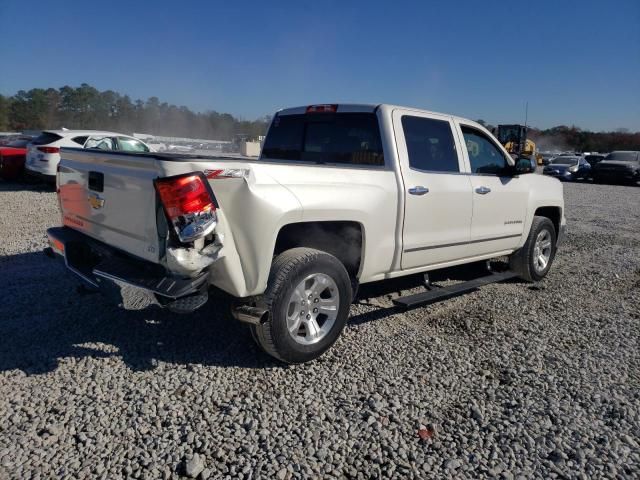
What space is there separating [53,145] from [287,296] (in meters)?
10.9

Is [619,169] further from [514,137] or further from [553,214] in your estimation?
[553,214]

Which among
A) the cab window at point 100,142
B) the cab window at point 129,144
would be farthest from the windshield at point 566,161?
the cab window at point 100,142

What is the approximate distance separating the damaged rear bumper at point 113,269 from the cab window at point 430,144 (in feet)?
7.39

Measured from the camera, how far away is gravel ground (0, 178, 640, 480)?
2.54 meters

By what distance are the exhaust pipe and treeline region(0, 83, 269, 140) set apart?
42390mm

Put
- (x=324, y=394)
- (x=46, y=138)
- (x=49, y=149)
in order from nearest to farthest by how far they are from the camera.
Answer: (x=324, y=394) → (x=49, y=149) → (x=46, y=138)

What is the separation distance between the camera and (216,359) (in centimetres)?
361

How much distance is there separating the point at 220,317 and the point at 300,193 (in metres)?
1.65

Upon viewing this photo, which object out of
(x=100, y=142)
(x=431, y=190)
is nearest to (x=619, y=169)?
(x=100, y=142)

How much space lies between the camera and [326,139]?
4.77 meters

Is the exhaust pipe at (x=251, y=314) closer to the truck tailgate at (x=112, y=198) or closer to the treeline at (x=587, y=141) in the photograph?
the truck tailgate at (x=112, y=198)

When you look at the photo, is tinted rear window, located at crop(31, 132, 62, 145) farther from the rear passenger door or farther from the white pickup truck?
the rear passenger door

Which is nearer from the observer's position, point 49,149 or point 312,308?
point 312,308

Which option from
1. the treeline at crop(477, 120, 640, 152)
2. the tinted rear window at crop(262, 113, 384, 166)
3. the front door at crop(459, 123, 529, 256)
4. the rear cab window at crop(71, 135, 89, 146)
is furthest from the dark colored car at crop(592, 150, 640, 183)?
the treeline at crop(477, 120, 640, 152)
